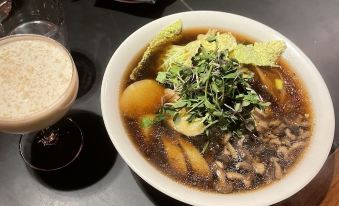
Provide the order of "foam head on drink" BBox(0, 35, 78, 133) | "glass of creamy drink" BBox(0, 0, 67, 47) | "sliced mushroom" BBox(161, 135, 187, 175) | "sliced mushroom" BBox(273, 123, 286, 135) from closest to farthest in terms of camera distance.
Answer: "foam head on drink" BBox(0, 35, 78, 133), "sliced mushroom" BBox(161, 135, 187, 175), "sliced mushroom" BBox(273, 123, 286, 135), "glass of creamy drink" BBox(0, 0, 67, 47)

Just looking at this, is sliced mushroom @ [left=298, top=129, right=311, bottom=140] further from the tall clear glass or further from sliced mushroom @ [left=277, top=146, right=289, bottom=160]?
the tall clear glass

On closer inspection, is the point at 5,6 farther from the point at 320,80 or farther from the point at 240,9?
the point at 320,80

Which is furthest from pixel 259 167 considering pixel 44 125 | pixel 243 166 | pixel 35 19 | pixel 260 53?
pixel 35 19

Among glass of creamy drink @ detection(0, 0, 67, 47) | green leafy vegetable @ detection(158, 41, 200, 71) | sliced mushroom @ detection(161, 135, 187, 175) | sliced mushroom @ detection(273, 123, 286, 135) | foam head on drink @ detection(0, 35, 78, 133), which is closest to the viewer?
foam head on drink @ detection(0, 35, 78, 133)

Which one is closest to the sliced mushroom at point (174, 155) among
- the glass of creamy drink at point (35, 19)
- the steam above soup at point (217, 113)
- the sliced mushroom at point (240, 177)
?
the steam above soup at point (217, 113)

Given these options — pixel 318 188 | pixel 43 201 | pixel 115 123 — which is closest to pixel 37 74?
pixel 115 123

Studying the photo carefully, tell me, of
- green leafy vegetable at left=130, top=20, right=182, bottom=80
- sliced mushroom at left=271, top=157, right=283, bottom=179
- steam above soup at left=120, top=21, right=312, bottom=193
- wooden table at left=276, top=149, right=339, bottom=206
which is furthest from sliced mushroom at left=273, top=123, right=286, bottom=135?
green leafy vegetable at left=130, top=20, right=182, bottom=80

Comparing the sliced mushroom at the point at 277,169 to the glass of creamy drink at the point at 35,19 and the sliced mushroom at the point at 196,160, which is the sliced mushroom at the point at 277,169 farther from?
the glass of creamy drink at the point at 35,19

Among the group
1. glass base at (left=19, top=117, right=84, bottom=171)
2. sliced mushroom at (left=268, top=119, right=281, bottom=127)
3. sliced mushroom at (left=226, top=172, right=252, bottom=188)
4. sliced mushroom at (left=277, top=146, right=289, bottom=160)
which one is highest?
sliced mushroom at (left=268, top=119, right=281, bottom=127)
